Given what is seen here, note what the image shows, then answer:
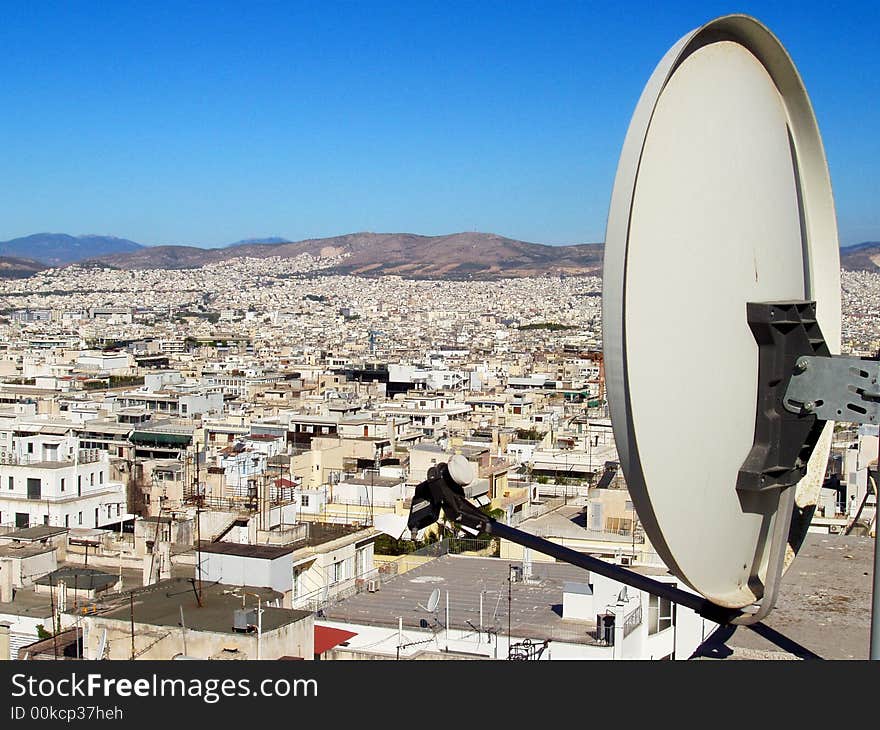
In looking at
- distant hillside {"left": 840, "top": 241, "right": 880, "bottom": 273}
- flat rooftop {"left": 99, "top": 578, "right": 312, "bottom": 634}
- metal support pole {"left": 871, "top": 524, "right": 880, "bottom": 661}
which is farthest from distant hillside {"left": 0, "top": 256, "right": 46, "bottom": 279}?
metal support pole {"left": 871, "top": 524, "right": 880, "bottom": 661}

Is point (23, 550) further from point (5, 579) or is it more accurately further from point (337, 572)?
point (337, 572)

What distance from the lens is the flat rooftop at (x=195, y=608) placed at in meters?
6.55

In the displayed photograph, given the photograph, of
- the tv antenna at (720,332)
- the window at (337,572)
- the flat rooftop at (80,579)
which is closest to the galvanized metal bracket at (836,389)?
the tv antenna at (720,332)

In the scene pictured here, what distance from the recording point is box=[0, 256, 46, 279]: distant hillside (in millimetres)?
157300

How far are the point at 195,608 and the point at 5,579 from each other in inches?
128

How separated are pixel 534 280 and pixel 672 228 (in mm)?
150819

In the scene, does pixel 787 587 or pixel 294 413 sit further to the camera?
pixel 294 413

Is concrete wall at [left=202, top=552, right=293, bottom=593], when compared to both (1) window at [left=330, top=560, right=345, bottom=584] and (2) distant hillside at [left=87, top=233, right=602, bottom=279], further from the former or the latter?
(2) distant hillside at [left=87, top=233, right=602, bottom=279]

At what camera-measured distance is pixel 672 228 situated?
186cm

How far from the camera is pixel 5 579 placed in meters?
9.50

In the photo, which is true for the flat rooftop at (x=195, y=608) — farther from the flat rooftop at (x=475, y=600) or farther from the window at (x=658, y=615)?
the window at (x=658, y=615)

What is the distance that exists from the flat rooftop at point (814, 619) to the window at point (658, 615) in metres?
2.33
